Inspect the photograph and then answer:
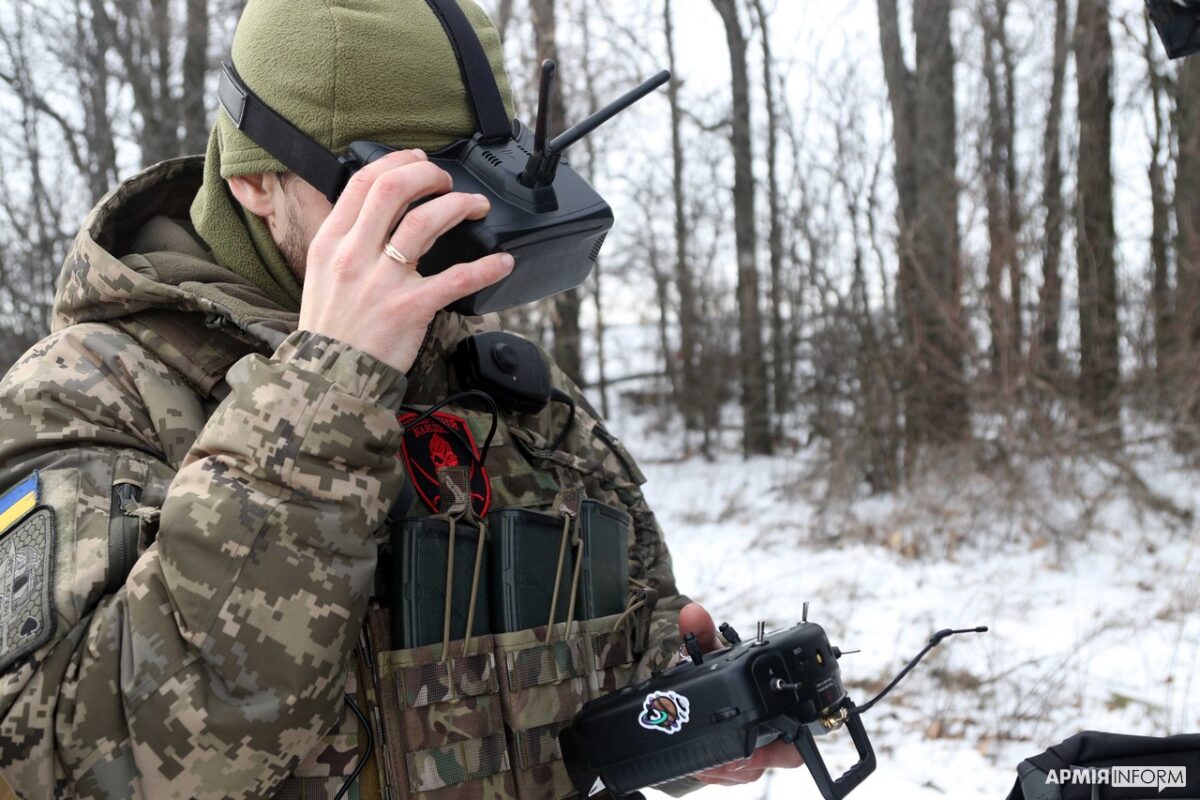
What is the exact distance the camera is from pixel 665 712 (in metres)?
1.30

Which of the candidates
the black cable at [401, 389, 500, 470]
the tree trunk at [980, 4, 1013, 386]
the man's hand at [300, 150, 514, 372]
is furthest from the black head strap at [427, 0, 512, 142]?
the tree trunk at [980, 4, 1013, 386]

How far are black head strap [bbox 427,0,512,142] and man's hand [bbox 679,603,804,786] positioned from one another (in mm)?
789

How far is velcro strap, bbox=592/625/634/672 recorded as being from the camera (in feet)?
5.06

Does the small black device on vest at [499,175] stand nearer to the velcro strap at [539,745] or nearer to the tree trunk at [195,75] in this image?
the velcro strap at [539,745]

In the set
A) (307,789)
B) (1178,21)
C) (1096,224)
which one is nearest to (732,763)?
(307,789)

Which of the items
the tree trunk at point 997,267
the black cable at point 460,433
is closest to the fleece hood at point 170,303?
the black cable at point 460,433

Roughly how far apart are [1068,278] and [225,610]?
698cm

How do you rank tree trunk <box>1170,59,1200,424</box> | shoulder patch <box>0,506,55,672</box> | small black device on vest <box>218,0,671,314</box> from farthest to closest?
1. tree trunk <box>1170,59,1200,424</box>
2. small black device on vest <box>218,0,671,314</box>
3. shoulder patch <box>0,506,55,672</box>

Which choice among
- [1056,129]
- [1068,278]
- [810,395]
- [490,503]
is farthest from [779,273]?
[490,503]

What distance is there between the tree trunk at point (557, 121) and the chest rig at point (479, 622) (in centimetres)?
507

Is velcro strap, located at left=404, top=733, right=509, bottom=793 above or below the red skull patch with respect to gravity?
below

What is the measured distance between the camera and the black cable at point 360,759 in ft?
4.23

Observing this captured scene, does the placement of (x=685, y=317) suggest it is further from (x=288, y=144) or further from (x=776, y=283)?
(x=288, y=144)

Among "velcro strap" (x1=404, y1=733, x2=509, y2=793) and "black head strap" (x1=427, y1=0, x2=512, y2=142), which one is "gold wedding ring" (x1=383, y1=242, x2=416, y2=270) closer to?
"black head strap" (x1=427, y1=0, x2=512, y2=142)
